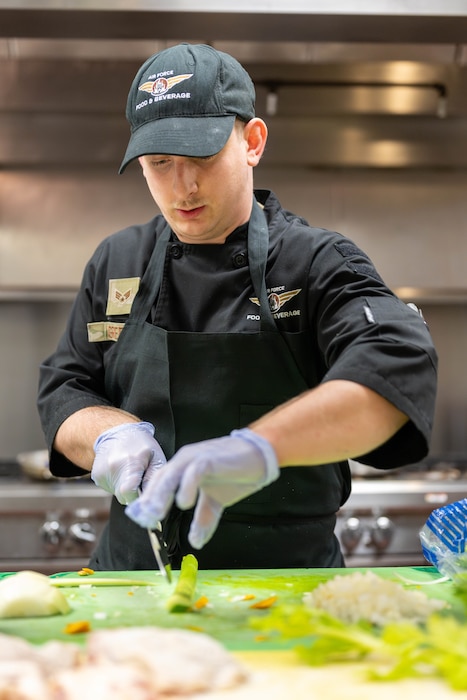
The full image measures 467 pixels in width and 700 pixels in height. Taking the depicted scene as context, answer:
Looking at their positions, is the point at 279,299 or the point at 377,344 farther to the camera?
the point at 279,299

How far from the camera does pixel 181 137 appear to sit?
1.59 metres

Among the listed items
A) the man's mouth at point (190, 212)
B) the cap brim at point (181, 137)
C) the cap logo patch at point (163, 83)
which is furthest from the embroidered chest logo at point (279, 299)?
the cap logo patch at point (163, 83)

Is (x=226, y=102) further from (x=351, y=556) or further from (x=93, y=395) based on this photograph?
(x=351, y=556)

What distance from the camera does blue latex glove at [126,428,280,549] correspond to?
4.14 ft

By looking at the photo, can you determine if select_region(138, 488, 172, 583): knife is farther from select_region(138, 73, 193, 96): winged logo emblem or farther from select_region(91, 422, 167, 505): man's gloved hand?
select_region(138, 73, 193, 96): winged logo emblem

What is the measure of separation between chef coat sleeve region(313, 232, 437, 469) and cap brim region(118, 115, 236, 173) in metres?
0.33

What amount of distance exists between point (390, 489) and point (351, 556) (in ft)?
0.89

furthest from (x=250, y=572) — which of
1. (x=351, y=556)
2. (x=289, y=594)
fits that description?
(x=351, y=556)

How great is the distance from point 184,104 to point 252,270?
1.21ft

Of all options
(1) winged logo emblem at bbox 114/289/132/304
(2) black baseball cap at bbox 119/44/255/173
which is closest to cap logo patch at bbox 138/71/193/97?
(2) black baseball cap at bbox 119/44/255/173

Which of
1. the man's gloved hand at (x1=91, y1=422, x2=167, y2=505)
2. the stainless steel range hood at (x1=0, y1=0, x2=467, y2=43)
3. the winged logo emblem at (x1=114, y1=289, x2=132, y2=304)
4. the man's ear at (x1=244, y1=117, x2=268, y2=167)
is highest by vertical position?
the stainless steel range hood at (x1=0, y1=0, x2=467, y2=43)

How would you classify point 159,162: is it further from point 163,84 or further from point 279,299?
point 279,299

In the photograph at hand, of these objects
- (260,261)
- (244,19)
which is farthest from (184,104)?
(244,19)

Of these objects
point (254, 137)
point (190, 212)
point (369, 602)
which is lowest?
point (369, 602)
